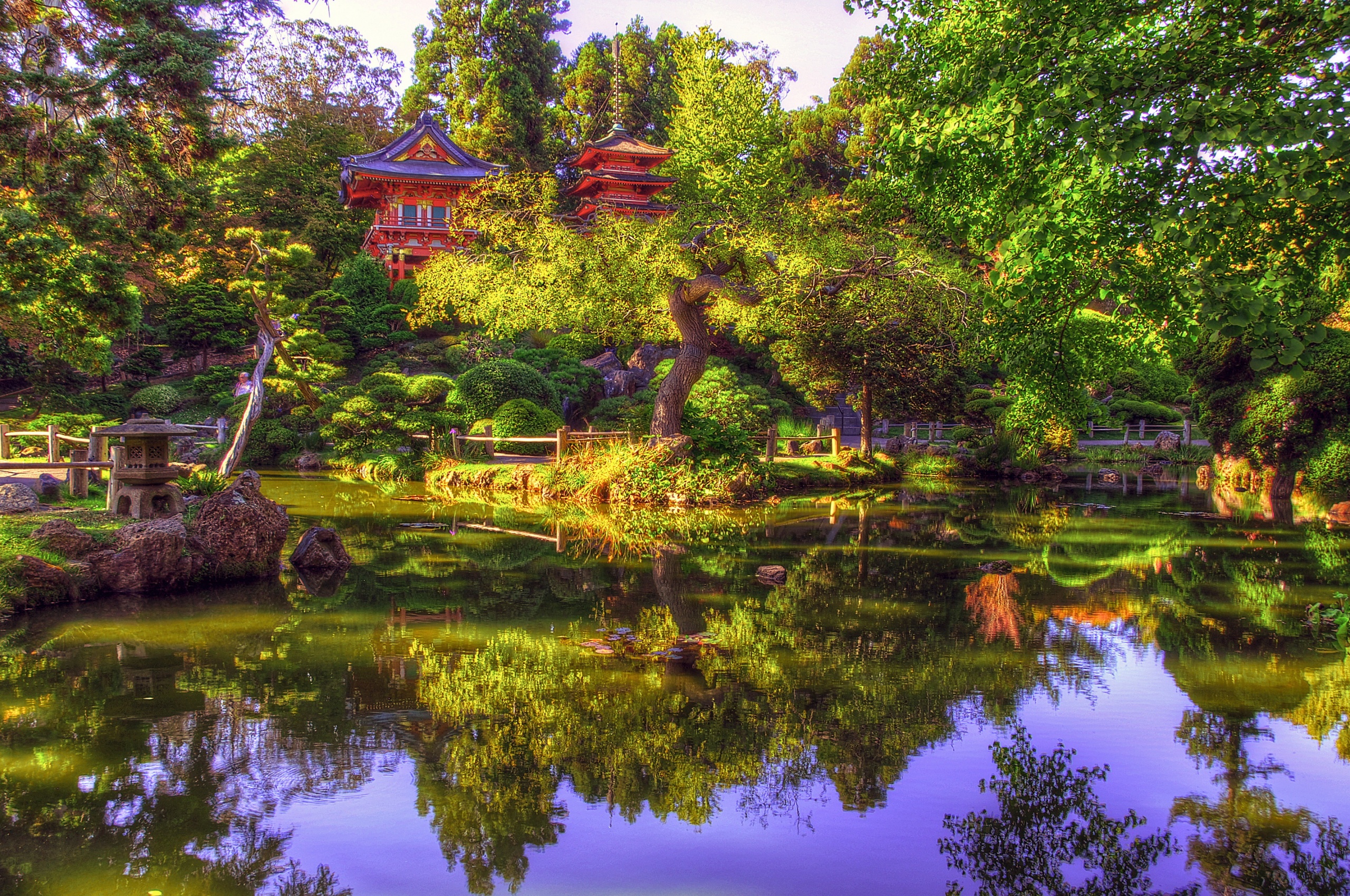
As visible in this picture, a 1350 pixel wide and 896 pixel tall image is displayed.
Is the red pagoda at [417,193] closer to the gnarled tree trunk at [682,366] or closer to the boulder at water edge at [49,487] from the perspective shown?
the gnarled tree trunk at [682,366]

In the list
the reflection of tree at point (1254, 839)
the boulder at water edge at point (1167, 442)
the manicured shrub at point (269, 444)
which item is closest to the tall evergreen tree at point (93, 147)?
the reflection of tree at point (1254, 839)

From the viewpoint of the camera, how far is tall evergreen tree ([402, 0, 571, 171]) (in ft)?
112

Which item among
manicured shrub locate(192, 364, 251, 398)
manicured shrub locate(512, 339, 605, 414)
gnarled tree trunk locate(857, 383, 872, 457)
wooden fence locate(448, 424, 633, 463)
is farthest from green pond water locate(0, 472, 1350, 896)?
manicured shrub locate(192, 364, 251, 398)

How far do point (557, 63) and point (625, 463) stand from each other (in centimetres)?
3067

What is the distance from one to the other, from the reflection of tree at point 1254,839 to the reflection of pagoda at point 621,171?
27405 millimetres

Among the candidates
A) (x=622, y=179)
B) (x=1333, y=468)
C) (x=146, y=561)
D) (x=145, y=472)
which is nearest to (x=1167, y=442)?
(x=1333, y=468)

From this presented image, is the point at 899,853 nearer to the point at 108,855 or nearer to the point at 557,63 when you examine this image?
the point at 108,855

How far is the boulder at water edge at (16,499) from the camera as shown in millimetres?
8555

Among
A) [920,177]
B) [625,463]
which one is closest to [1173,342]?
[920,177]

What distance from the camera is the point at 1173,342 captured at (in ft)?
19.4

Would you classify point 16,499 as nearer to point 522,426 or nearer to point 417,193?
point 522,426

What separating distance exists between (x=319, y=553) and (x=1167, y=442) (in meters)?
23.9

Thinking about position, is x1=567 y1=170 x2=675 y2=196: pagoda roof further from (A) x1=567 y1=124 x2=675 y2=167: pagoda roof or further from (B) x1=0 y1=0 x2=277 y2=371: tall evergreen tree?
(B) x1=0 y1=0 x2=277 y2=371: tall evergreen tree

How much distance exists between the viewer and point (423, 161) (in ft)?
97.7
